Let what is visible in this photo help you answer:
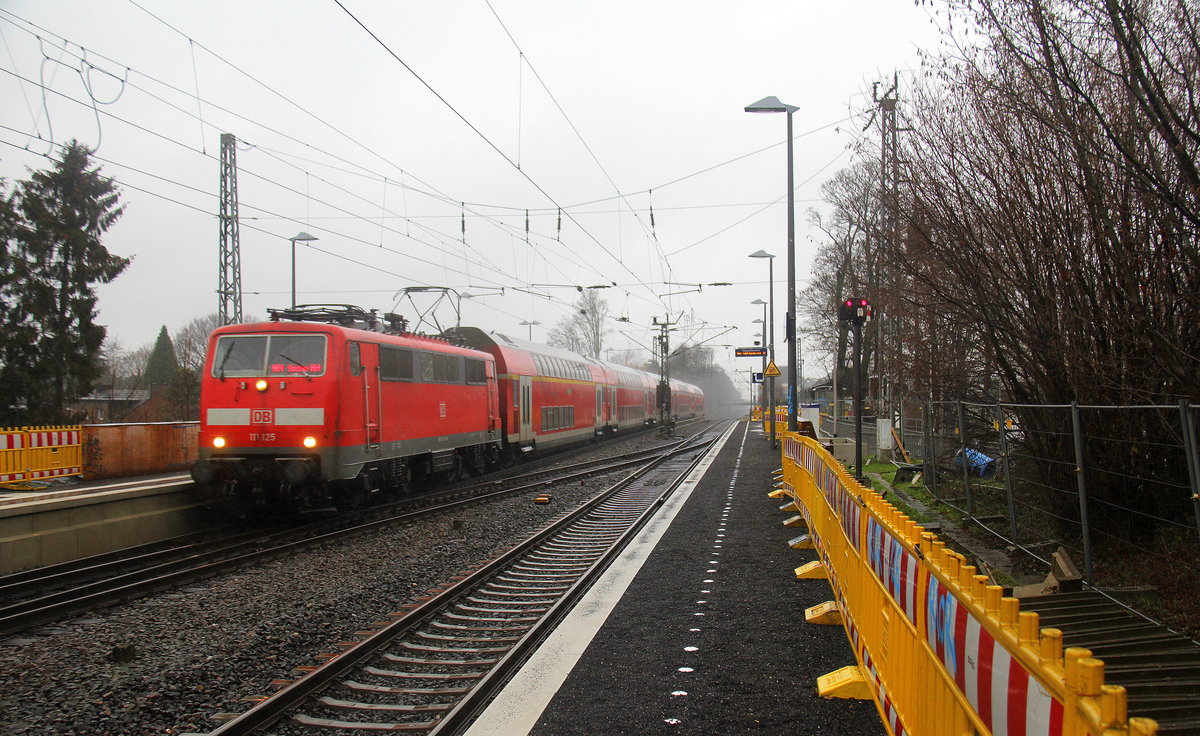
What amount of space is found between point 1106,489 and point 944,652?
617 centimetres

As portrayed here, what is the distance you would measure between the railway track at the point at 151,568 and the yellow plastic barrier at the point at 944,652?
6145 millimetres

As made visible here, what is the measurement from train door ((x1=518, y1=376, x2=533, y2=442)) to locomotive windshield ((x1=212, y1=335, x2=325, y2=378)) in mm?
11155

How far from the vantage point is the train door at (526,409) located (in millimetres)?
22953

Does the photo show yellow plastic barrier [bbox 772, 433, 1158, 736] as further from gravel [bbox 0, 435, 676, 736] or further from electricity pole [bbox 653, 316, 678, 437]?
electricity pole [bbox 653, 316, 678, 437]

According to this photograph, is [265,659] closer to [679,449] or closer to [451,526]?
[451,526]

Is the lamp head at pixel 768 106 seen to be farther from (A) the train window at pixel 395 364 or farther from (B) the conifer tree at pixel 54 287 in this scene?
(B) the conifer tree at pixel 54 287

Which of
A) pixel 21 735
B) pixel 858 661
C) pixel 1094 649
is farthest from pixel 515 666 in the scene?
pixel 1094 649

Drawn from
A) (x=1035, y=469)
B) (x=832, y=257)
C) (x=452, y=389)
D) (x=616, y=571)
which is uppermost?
(x=832, y=257)

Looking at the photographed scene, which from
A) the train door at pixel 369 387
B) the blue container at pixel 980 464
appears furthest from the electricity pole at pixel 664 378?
the train door at pixel 369 387

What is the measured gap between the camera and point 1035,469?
9289 millimetres

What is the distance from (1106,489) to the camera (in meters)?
8.07

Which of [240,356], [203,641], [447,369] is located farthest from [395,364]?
[203,641]

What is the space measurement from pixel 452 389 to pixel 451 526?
4833 millimetres

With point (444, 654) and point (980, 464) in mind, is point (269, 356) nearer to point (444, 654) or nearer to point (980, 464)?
point (444, 654)
